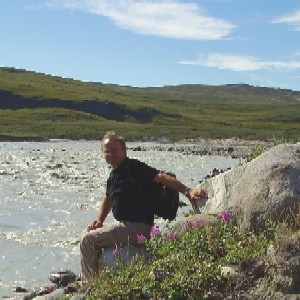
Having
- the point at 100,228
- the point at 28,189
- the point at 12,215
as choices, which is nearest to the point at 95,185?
the point at 28,189

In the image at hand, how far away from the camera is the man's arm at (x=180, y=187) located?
919 cm

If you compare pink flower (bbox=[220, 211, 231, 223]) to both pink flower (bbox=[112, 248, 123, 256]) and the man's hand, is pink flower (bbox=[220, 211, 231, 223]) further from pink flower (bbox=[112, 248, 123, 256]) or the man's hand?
the man's hand

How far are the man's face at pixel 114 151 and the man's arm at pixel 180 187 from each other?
0.74 metres

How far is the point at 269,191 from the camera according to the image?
9.48 meters

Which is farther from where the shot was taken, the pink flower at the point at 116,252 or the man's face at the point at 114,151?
the man's face at the point at 114,151

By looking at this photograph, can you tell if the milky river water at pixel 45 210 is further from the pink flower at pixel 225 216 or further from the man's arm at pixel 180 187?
the pink flower at pixel 225 216

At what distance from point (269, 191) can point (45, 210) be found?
18193 millimetres

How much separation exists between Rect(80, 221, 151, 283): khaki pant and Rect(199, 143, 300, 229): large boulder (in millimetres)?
1538

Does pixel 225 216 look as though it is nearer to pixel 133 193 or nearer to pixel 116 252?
pixel 133 193

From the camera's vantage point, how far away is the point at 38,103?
150375 mm

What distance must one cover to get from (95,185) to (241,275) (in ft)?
91.3

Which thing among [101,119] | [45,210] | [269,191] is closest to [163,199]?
[269,191]

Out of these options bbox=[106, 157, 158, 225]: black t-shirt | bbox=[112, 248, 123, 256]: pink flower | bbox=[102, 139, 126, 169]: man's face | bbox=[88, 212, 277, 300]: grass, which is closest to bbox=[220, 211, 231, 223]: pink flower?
bbox=[88, 212, 277, 300]: grass

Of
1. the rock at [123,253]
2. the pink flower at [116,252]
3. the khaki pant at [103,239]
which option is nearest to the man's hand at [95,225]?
the khaki pant at [103,239]
